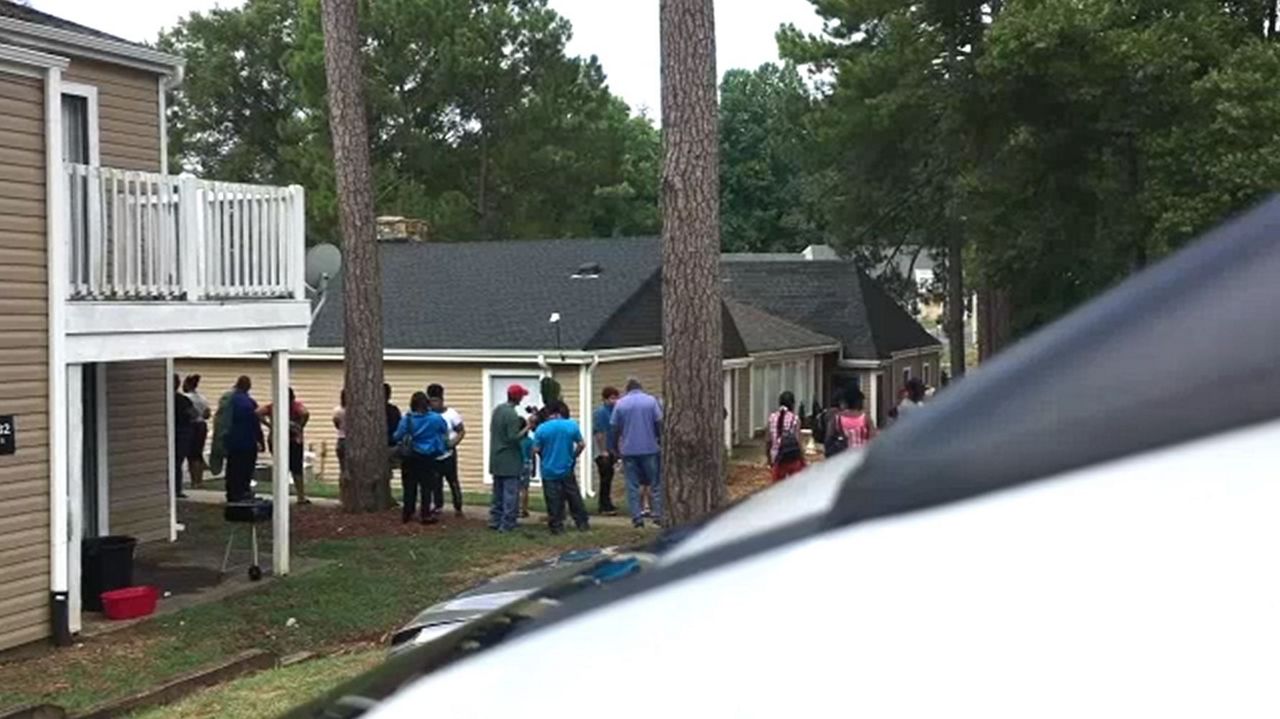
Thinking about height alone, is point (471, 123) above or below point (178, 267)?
above

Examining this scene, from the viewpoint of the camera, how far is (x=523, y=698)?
1.15 meters

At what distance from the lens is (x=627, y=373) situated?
1040 inches

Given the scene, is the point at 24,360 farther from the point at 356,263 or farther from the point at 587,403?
the point at 587,403

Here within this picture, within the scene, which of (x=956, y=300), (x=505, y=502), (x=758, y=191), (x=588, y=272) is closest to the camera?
(x=505, y=502)

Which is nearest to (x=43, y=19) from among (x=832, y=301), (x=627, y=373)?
(x=627, y=373)

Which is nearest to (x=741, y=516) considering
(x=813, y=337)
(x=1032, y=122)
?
(x=1032, y=122)

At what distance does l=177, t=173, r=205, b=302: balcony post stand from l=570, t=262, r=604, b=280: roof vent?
15357mm

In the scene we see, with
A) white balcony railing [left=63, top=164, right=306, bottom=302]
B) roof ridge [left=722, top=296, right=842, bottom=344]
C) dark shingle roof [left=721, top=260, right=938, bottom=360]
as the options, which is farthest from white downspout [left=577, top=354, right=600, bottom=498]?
dark shingle roof [left=721, top=260, right=938, bottom=360]

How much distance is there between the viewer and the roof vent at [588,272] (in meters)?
27.5

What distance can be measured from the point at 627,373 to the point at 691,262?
15650 millimetres

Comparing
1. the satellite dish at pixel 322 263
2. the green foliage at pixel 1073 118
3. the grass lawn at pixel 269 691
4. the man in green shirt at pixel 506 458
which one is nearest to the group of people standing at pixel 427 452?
the man in green shirt at pixel 506 458

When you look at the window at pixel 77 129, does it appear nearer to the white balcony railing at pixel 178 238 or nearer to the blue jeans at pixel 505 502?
the white balcony railing at pixel 178 238

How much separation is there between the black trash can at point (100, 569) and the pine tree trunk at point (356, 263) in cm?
549

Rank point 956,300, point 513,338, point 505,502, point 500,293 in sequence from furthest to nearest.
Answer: point 956,300
point 500,293
point 513,338
point 505,502
